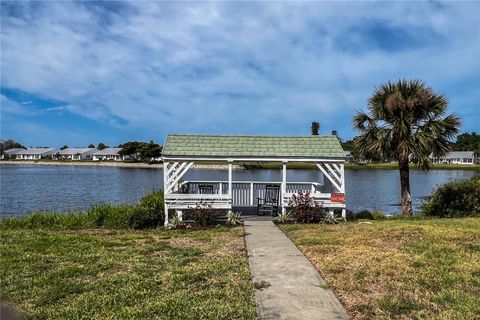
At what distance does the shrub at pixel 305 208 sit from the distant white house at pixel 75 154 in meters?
154

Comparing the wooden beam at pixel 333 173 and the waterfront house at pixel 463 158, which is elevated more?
the waterfront house at pixel 463 158

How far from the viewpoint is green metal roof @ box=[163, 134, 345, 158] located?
625 inches

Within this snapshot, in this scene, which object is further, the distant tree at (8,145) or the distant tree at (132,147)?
the distant tree at (8,145)

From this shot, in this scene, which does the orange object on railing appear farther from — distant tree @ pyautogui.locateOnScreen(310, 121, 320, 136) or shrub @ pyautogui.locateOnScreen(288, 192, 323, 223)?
distant tree @ pyautogui.locateOnScreen(310, 121, 320, 136)

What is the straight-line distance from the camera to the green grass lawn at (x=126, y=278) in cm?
586

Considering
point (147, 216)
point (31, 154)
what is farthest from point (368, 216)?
point (31, 154)

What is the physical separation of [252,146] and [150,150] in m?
102

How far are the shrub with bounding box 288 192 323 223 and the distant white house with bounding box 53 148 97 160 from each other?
154423 mm

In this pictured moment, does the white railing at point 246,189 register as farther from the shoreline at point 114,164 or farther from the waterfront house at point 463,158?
the waterfront house at point 463,158

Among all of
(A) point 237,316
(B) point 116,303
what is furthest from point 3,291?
(A) point 237,316

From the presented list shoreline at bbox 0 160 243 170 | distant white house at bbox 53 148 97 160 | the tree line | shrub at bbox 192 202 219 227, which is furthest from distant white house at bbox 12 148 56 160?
shrub at bbox 192 202 219 227

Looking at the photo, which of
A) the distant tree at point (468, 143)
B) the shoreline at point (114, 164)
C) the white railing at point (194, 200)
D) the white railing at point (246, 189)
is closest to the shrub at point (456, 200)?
the white railing at point (246, 189)

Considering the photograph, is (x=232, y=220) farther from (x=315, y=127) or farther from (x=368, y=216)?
(x=315, y=127)

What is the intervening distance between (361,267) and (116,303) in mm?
4329
